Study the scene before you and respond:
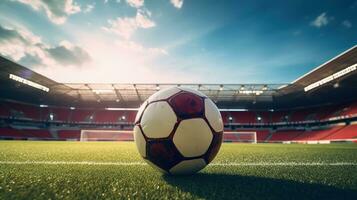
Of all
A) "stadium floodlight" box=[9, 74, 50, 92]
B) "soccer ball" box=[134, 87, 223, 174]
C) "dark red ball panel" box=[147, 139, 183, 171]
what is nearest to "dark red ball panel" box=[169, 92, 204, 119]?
"soccer ball" box=[134, 87, 223, 174]

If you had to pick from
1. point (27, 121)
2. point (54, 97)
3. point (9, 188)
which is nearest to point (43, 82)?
point (54, 97)

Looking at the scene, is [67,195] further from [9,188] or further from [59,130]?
[59,130]

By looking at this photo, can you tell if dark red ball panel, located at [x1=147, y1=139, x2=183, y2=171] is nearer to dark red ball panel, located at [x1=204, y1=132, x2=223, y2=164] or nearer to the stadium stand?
dark red ball panel, located at [x1=204, y1=132, x2=223, y2=164]

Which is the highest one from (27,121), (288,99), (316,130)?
(288,99)

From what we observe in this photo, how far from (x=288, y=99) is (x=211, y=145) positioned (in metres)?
33.2

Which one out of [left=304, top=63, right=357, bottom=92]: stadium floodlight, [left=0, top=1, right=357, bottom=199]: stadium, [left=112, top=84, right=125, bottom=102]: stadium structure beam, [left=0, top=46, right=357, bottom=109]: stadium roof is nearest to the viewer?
[left=0, top=1, right=357, bottom=199]: stadium

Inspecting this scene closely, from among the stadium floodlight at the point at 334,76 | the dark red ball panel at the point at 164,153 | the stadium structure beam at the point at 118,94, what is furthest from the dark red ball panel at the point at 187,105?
the stadium structure beam at the point at 118,94

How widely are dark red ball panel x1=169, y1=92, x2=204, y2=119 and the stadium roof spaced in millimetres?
20649

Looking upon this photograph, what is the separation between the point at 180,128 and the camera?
205cm

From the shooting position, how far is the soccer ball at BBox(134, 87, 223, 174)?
2.05m

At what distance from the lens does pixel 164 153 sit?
2076 millimetres

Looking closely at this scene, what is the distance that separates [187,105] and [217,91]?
28.5 m

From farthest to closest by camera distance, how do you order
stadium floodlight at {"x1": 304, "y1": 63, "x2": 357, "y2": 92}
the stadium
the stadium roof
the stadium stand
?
the stadium stand → the stadium roof → stadium floodlight at {"x1": 304, "y1": 63, "x2": 357, "y2": 92} → the stadium

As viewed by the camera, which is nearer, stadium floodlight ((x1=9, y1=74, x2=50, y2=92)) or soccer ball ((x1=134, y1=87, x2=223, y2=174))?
soccer ball ((x1=134, y1=87, x2=223, y2=174))
